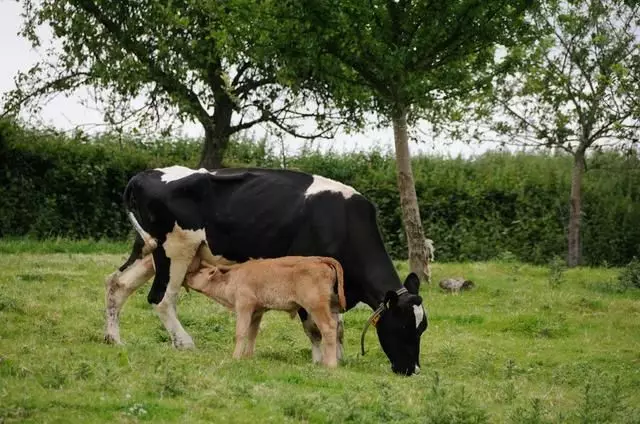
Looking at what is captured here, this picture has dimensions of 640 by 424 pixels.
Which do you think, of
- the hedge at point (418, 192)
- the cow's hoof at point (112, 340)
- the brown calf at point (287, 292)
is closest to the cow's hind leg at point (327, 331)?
the brown calf at point (287, 292)

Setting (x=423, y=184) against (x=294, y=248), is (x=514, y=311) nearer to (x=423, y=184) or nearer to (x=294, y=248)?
(x=294, y=248)

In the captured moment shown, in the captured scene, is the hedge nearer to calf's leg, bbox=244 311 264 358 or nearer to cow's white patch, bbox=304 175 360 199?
cow's white patch, bbox=304 175 360 199

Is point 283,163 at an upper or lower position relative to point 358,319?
upper

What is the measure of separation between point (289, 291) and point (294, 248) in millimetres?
1055

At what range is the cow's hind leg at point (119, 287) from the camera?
1374 centimetres

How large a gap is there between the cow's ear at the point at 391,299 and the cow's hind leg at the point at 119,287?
10.0 ft

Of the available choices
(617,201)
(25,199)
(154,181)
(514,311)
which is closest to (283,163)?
(25,199)

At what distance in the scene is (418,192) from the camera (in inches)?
1223

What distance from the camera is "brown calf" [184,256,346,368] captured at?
41.6 ft

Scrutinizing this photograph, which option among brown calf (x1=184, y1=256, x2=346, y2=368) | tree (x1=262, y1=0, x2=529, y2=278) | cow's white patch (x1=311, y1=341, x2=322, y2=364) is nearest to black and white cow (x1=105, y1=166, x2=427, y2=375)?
cow's white patch (x1=311, y1=341, x2=322, y2=364)

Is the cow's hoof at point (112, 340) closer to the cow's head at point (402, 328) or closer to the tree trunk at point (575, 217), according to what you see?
the cow's head at point (402, 328)

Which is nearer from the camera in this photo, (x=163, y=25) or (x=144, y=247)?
(x=144, y=247)

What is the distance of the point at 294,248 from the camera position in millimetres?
13703

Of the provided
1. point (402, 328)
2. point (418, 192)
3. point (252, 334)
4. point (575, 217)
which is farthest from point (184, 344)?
point (418, 192)
